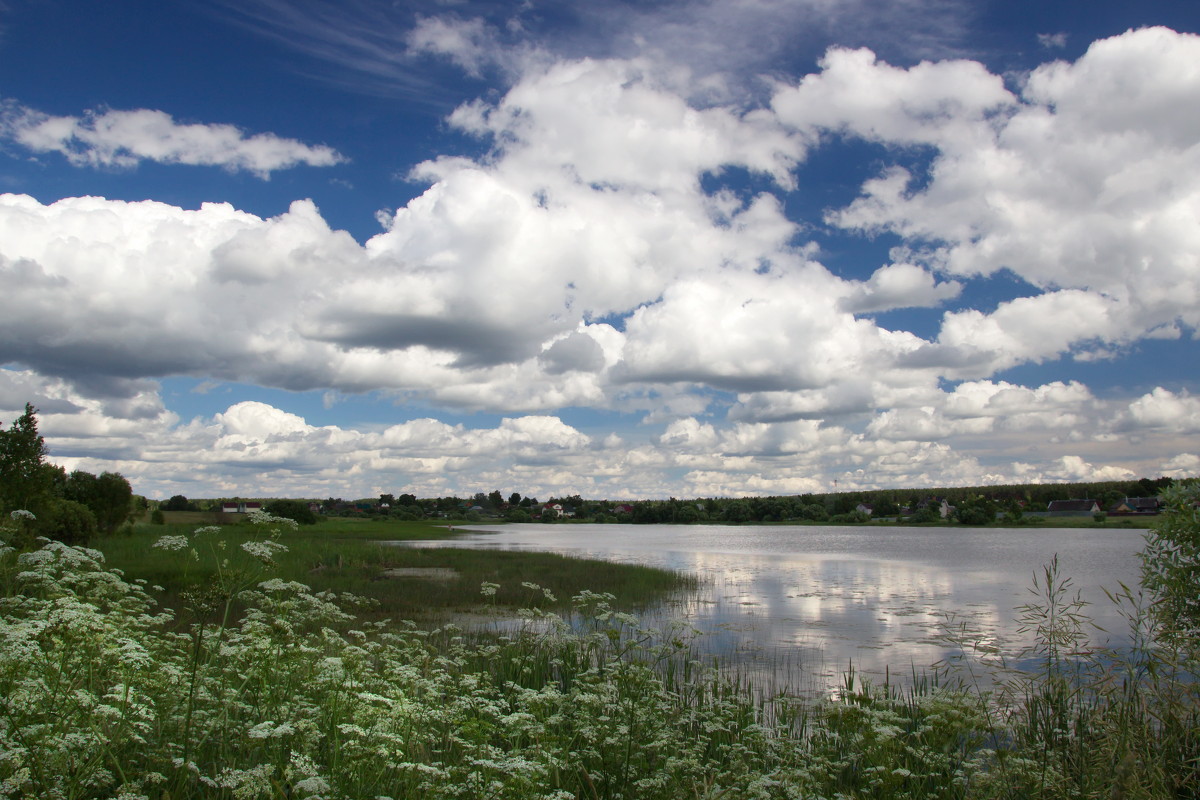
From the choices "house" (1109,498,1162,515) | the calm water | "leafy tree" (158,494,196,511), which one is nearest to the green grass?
the calm water

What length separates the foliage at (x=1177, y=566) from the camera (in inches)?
322

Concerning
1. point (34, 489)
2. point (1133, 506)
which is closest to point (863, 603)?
point (34, 489)

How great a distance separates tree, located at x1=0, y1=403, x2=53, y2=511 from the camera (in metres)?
25.4

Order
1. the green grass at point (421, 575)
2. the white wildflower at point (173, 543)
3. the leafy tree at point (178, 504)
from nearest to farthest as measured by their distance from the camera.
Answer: the white wildflower at point (173, 543)
the green grass at point (421, 575)
the leafy tree at point (178, 504)

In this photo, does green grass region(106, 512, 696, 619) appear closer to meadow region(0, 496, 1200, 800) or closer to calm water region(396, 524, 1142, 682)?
calm water region(396, 524, 1142, 682)

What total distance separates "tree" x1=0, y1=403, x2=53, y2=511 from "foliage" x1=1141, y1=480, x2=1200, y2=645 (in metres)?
30.7

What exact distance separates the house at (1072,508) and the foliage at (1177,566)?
15127cm

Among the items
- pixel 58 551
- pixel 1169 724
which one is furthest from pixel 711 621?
pixel 58 551

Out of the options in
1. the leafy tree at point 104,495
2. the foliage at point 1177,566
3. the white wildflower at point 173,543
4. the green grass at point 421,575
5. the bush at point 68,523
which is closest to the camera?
the white wildflower at point 173,543

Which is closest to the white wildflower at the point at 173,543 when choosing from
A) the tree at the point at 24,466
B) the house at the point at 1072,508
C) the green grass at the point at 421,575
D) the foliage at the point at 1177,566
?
the foliage at the point at 1177,566

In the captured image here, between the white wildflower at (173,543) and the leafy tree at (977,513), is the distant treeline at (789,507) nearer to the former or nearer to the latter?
the leafy tree at (977,513)

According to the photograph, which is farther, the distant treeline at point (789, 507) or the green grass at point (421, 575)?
the distant treeline at point (789, 507)

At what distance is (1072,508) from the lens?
142375 mm

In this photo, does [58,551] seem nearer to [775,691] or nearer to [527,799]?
[527,799]
